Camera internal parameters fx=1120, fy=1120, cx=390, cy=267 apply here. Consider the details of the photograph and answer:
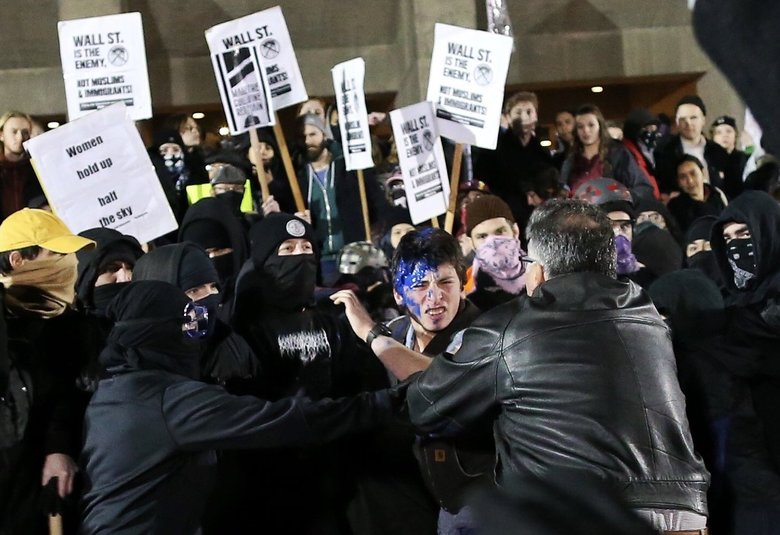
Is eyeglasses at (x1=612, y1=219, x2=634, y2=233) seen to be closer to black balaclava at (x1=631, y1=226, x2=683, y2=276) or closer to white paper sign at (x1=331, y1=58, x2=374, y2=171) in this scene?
black balaclava at (x1=631, y1=226, x2=683, y2=276)

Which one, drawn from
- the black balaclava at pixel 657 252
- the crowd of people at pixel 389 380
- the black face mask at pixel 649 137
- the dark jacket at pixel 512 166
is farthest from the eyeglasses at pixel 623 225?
the black face mask at pixel 649 137

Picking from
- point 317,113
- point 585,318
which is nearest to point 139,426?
point 585,318

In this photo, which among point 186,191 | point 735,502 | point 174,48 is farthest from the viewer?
point 174,48

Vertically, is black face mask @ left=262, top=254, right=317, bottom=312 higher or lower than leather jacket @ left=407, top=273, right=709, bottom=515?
lower

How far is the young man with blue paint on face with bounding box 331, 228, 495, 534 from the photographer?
391 cm

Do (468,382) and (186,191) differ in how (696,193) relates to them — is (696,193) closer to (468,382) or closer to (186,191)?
(186,191)

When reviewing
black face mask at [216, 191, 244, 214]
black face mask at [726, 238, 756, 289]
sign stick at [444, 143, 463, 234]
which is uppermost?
black face mask at [726, 238, 756, 289]

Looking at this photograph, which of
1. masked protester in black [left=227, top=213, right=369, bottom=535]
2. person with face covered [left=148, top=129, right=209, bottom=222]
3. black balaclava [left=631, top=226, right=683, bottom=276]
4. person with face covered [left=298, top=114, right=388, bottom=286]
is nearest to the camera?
masked protester in black [left=227, top=213, right=369, bottom=535]

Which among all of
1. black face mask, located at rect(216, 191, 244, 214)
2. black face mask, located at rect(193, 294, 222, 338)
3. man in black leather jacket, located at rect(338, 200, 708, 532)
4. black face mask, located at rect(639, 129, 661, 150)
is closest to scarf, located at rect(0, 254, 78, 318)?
black face mask, located at rect(193, 294, 222, 338)

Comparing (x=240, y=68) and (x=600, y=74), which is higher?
(x=240, y=68)

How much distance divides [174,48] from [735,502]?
12.0 m

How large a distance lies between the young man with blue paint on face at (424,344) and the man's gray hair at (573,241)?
830 millimetres

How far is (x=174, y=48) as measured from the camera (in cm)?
1486

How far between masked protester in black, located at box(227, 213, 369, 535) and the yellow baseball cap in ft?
2.55
